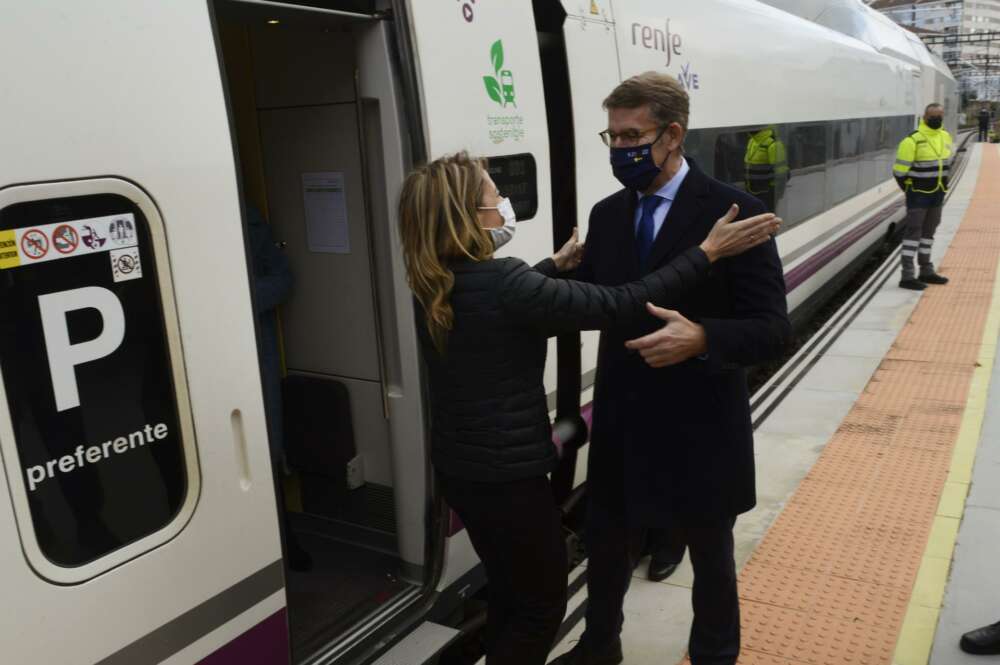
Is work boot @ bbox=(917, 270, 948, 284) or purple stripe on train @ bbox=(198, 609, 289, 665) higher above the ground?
purple stripe on train @ bbox=(198, 609, 289, 665)

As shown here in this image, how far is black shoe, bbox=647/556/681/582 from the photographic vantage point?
3781mm

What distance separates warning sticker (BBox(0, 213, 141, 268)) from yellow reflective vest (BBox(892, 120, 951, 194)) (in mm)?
8839

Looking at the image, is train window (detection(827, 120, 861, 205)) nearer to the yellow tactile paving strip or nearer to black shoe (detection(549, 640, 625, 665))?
the yellow tactile paving strip

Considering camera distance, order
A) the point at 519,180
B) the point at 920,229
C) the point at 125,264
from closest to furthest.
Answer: the point at 125,264 → the point at 519,180 → the point at 920,229

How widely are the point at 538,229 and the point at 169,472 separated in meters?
1.91

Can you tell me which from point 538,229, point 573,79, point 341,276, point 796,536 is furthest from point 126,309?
point 796,536

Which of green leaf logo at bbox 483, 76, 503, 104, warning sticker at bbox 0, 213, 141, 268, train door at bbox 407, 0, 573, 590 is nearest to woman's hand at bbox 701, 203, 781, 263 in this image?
train door at bbox 407, 0, 573, 590

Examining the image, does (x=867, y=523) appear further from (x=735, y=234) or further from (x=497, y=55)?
(x=497, y=55)

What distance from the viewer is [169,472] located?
2.05 meters

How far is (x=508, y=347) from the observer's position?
2.33 m

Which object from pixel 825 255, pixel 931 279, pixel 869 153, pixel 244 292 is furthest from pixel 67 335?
pixel 869 153

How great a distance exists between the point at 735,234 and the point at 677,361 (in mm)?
373

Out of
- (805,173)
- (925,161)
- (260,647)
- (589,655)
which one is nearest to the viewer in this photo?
(260,647)

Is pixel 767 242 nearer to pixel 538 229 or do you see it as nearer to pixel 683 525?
pixel 683 525
